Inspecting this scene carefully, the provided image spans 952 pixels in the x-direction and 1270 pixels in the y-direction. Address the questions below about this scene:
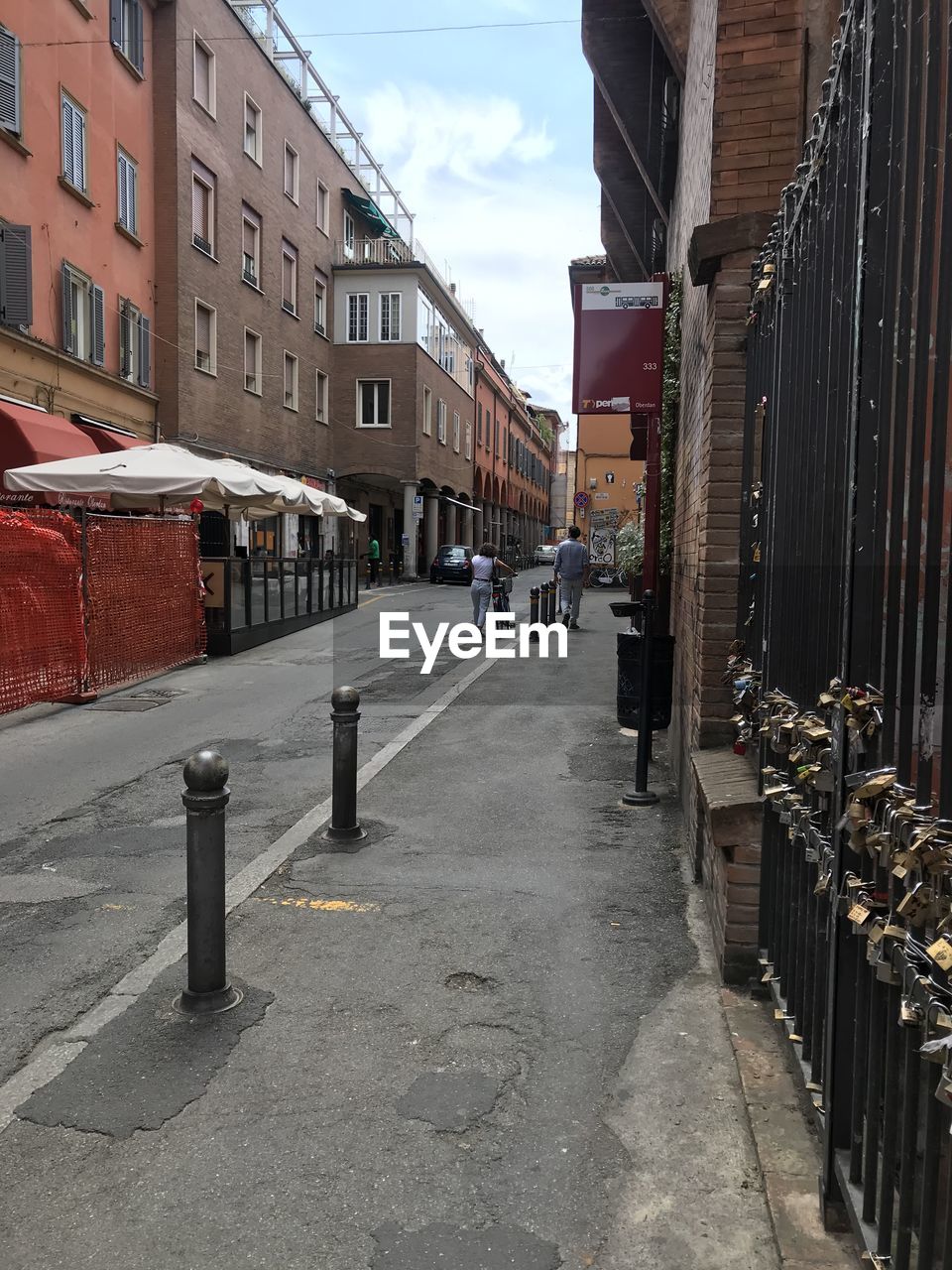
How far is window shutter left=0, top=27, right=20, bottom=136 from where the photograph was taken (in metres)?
15.6

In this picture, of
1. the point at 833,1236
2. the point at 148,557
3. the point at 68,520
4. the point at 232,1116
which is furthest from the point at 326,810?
the point at 148,557

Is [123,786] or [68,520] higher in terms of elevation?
[68,520]

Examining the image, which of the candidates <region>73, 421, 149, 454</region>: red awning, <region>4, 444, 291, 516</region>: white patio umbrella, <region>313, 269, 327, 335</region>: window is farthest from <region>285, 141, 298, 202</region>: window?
<region>4, 444, 291, 516</region>: white patio umbrella

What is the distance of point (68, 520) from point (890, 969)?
33.1ft

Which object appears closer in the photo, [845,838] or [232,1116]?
[845,838]

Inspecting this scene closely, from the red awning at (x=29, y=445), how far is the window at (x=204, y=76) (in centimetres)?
1149

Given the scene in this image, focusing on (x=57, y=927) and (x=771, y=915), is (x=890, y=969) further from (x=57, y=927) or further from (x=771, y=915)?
(x=57, y=927)

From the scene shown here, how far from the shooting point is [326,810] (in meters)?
6.27

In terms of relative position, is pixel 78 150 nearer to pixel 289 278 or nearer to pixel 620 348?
pixel 289 278

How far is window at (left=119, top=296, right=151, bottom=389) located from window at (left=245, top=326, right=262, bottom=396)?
17.9 ft

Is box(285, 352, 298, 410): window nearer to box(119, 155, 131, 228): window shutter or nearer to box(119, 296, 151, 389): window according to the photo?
box(119, 296, 151, 389): window

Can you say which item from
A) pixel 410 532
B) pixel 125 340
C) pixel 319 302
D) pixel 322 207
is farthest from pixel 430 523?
pixel 125 340

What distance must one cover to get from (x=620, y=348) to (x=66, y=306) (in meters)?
13.2

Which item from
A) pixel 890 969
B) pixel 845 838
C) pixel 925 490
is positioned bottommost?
pixel 890 969
